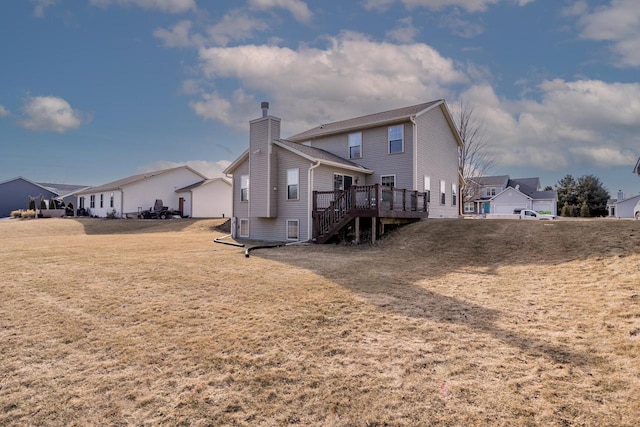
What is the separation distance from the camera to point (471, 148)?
32.9m

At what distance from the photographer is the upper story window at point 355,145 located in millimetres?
19078

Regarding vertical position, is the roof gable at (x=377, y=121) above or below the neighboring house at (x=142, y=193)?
above

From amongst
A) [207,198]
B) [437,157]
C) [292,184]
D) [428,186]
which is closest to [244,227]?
[292,184]

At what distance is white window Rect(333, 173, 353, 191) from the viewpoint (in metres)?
17.2

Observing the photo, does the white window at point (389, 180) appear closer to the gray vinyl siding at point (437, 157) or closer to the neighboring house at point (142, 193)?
the gray vinyl siding at point (437, 157)

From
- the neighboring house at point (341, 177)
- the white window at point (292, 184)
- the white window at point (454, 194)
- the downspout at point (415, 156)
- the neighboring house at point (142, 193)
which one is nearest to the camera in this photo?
the neighboring house at point (341, 177)

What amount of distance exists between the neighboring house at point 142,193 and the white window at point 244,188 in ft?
57.1

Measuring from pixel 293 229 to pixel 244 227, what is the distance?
12.5 ft

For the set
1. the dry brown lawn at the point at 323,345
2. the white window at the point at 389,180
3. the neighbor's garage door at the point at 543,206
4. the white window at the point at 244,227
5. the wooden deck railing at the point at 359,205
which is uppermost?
the white window at the point at 389,180

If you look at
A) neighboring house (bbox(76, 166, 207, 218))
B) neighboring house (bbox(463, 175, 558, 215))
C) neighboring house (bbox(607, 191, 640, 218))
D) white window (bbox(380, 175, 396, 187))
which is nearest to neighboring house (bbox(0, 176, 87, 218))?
neighboring house (bbox(76, 166, 207, 218))

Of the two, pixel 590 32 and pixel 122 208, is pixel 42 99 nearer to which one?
pixel 122 208

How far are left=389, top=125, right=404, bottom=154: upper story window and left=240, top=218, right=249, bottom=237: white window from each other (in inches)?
346

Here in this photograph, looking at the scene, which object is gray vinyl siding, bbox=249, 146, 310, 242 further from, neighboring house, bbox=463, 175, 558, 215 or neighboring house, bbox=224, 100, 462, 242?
neighboring house, bbox=463, 175, 558, 215

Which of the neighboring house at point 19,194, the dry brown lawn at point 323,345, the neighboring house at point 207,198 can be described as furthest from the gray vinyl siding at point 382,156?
the neighboring house at point 19,194
